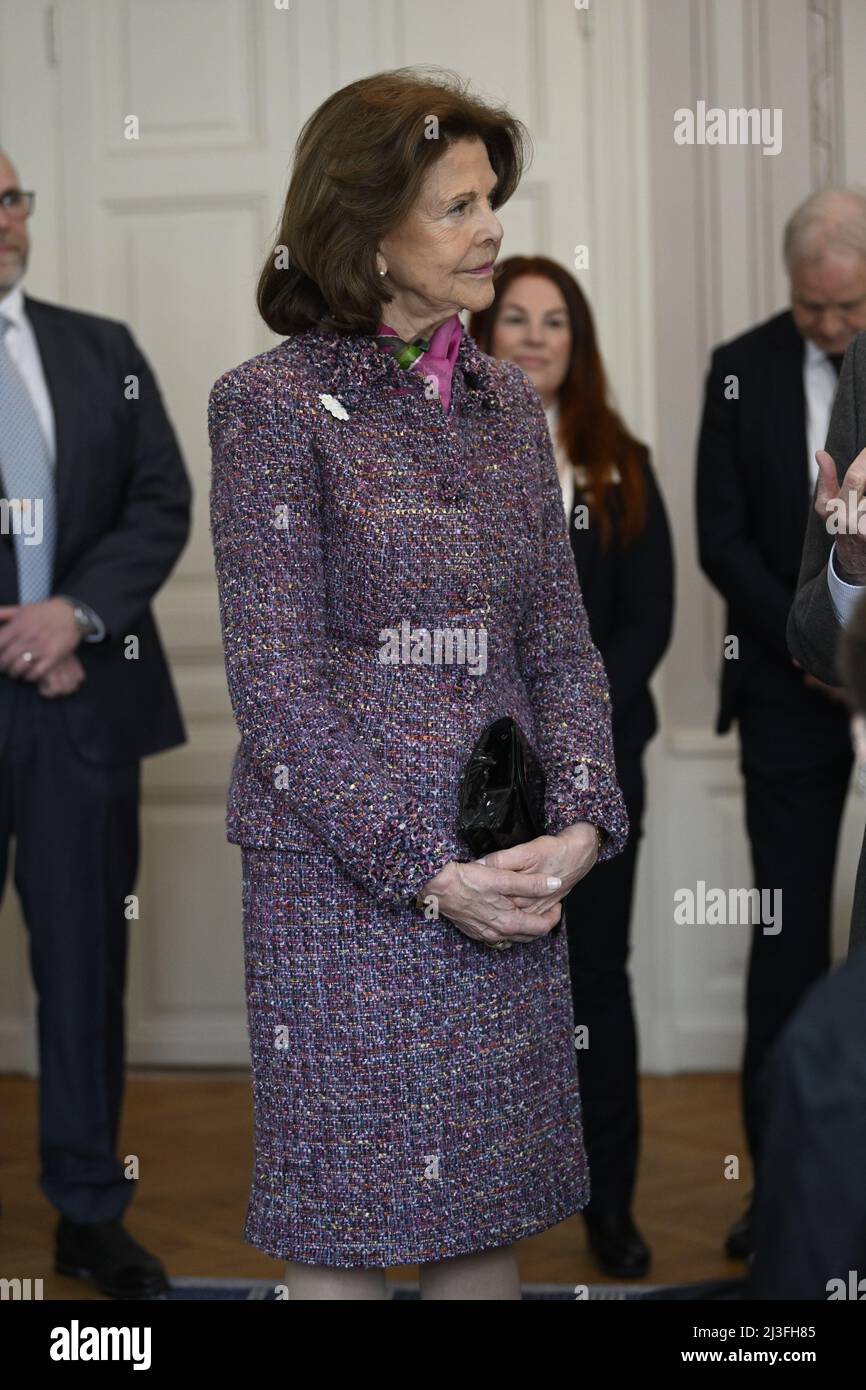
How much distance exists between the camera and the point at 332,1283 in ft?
7.39

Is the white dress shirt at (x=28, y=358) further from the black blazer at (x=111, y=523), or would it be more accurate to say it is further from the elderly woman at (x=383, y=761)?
the elderly woman at (x=383, y=761)

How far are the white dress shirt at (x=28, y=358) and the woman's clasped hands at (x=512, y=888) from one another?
1.83 m

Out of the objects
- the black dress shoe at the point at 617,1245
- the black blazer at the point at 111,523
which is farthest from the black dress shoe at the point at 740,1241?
the black blazer at the point at 111,523

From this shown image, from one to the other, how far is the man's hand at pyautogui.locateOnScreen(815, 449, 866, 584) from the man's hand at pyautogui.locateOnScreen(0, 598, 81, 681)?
6.16 ft

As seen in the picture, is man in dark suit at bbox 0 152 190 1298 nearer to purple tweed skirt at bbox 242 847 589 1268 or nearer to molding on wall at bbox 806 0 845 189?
purple tweed skirt at bbox 242 847 589 1268

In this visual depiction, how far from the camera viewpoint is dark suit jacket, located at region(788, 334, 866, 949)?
2082 mm

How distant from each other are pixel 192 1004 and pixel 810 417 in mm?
2514

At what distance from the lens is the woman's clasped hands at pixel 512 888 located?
7.13 ft

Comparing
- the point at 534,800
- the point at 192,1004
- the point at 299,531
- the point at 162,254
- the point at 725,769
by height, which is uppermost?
the point at 162,254

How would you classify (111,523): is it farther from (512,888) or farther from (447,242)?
(512,888)

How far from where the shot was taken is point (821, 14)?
189 inches

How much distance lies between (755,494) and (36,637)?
1.48 m
